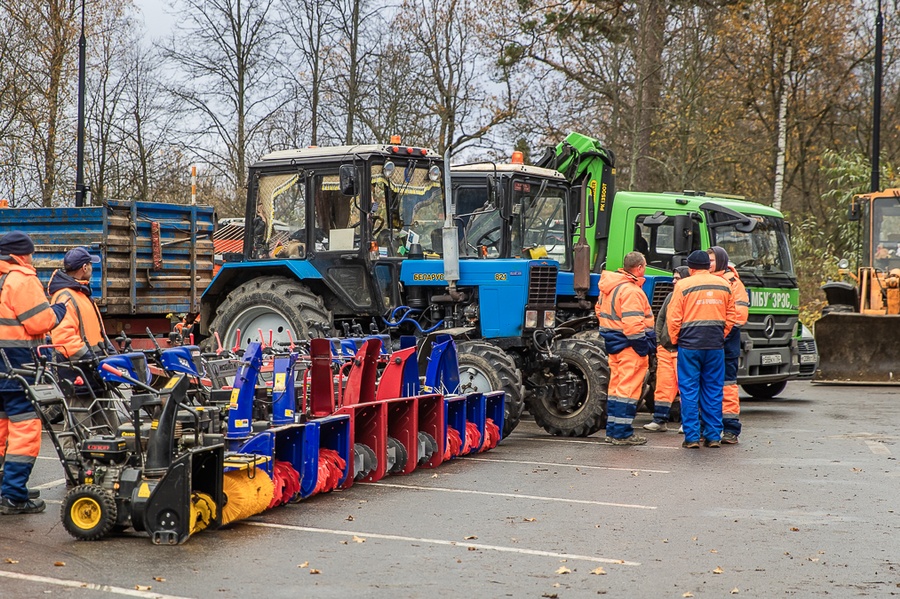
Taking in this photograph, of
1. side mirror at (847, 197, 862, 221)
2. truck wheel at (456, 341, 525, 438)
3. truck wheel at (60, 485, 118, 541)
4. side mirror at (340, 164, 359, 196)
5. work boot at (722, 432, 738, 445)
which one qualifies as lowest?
work boot at (722, 432, 738, 445)

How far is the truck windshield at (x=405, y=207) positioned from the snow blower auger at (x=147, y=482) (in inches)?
221

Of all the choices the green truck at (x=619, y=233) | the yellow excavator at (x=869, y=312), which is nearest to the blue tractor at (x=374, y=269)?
the green truck at (x=619, y=233)

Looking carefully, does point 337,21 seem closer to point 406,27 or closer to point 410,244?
point 406,27

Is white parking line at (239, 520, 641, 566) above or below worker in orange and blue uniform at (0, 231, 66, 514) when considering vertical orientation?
below

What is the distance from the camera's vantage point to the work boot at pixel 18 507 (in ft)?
25.6

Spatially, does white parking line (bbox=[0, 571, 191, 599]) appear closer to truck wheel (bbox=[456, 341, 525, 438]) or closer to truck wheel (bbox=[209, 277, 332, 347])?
truck wheel (bbox=[456, 341, 525, 438])

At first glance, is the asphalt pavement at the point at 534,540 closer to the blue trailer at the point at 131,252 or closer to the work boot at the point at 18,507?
the work boot at the point at 18,507

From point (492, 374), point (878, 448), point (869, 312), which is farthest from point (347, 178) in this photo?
point (869, 312)

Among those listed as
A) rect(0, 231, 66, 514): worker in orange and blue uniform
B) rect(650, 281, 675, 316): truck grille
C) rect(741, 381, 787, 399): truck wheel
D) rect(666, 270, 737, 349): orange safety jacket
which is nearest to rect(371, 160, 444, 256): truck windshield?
rect(666, 270, 737, 349): orange safety jacket

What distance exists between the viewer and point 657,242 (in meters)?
15.5

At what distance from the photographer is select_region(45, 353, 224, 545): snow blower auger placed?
6.82 meters

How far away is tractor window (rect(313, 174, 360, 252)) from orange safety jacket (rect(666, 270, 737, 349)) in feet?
11.7

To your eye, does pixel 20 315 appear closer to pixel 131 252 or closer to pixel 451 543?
pixel 451 543

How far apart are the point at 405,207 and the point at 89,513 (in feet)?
21.4
